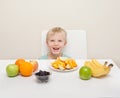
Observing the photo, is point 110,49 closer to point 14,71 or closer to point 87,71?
point 87,71

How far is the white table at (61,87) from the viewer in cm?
105

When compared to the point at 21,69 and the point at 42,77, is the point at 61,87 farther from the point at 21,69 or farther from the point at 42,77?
the point at 21,69

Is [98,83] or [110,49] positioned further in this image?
[110,49]

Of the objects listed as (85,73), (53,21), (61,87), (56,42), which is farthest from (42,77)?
(53,21)

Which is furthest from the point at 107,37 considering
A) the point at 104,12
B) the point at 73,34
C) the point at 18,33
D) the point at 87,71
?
the point at 87,71

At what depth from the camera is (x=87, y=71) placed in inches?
48.6

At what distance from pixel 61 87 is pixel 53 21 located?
1151 millimetres

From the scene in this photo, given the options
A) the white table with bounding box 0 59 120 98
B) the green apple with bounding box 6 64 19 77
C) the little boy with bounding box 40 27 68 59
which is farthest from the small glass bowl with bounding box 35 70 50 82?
the little boy with bounding box 40 27 68 59

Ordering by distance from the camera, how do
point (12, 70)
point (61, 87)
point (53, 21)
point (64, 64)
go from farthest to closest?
point (53, 21)
point (64, 64)
point (12, 70)
point (61, 87)

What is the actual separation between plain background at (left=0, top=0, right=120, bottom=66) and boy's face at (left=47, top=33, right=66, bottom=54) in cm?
29

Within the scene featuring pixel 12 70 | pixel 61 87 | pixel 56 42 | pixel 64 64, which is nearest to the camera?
pixel 61 87

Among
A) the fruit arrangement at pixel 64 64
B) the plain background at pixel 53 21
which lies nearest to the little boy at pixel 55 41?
the plain background at pixel 53 21

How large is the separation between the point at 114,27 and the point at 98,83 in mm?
1159

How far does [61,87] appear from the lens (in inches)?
44.8
